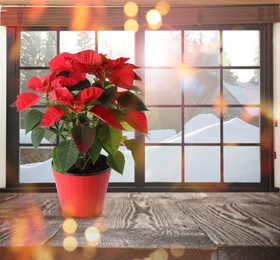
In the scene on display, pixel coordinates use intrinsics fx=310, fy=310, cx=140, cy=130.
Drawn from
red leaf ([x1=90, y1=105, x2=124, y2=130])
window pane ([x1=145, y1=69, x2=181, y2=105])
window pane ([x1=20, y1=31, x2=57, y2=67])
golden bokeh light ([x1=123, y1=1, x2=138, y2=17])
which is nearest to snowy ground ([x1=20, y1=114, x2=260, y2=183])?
window pane ([x1=145, y1=69, x2=181, y2=105])

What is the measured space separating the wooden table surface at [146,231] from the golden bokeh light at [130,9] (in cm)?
162

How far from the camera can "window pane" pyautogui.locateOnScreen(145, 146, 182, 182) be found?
2.51 metres

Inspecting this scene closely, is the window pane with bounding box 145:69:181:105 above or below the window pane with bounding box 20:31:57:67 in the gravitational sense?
below

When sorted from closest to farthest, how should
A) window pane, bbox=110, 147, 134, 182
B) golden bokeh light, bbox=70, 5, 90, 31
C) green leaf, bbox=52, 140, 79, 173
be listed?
green leaf, bbox=52, 140, 79, 173 → golden bokeh light, bbox=70, 5, 90, 31 → window pane, bbox=110, 147, 134, 182

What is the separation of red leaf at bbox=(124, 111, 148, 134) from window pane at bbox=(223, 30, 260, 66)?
189 centimetres

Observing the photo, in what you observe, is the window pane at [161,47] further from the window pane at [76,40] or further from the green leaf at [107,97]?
the green leaf at [107,97]

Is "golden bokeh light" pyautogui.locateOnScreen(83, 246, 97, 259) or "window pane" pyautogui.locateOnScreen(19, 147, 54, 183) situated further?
"window pane" pyautogui.locateOnScreen(19, 147, 54, 183)

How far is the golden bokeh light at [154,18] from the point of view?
2.23 metres

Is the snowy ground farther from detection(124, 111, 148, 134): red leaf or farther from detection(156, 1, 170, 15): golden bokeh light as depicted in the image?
detection(124, 111, 148, 134): red leaf

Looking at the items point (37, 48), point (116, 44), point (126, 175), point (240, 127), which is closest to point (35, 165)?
point (126, 175)

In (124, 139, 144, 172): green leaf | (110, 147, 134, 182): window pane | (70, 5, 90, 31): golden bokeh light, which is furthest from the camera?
(110, 147, 134, 182): window pane

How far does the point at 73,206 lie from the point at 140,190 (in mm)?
1493

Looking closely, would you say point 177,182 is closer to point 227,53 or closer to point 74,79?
point 227,53

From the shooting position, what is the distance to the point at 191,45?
251cm
